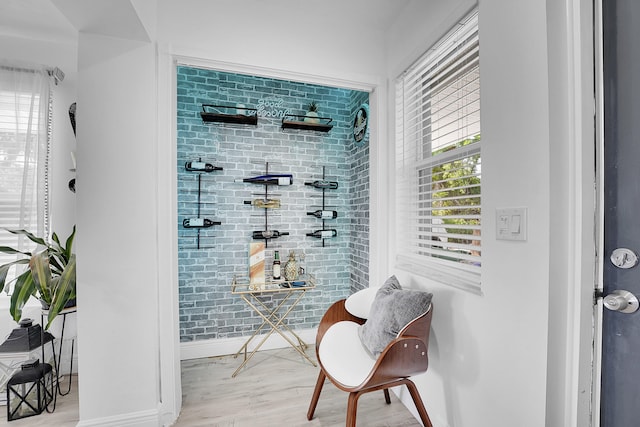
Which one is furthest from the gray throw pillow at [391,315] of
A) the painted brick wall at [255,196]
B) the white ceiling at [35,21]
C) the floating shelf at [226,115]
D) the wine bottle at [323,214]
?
the white ceiling at [35,21]

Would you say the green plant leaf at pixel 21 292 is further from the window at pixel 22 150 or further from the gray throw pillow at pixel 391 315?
the gray throw pillow at pixel 391 315

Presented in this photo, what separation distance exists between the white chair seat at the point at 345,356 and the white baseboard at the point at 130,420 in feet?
3.35

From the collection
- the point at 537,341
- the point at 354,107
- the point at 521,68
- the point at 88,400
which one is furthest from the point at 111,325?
the point at 354,107

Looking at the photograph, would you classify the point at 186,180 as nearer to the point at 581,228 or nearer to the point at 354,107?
the point at 354,107

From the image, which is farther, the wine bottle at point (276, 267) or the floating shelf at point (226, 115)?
the wine bottle at point (276, 267)

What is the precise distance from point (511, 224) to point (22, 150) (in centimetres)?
311

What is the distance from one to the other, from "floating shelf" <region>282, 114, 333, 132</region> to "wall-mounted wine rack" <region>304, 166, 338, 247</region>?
14.8 inches

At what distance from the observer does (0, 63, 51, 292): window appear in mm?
2186

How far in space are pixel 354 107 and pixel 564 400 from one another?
8.43 ft

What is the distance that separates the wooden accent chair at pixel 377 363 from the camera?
1.39 meters

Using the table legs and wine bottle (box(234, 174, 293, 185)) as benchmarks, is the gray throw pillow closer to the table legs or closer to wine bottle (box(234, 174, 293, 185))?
the table legs

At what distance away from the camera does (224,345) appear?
107 inches

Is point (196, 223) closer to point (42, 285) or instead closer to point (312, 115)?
point (42, 285)

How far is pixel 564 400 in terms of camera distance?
1.02 m
